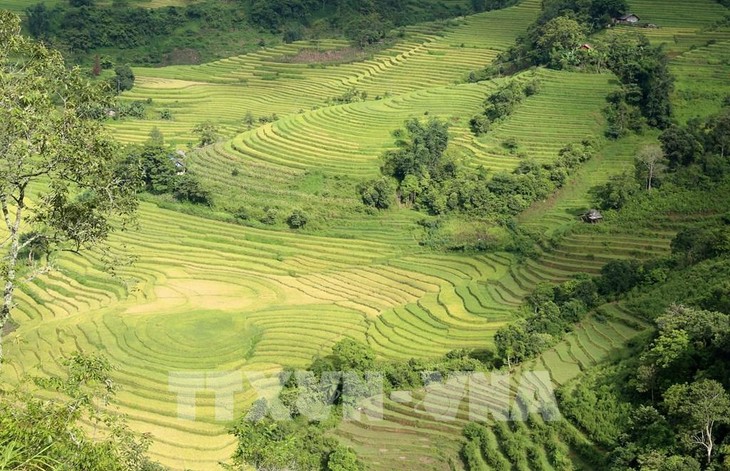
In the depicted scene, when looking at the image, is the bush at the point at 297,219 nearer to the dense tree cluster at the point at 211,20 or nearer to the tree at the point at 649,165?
the tree at the point at 649,165

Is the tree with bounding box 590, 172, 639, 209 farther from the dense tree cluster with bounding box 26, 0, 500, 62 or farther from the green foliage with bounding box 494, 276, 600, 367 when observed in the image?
the dense tree cluster with bounding box 26, 0, 500, 62

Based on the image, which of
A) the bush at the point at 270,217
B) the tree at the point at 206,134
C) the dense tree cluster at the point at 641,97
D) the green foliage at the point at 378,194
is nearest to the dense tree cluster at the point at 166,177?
the bush at the point at 270,217

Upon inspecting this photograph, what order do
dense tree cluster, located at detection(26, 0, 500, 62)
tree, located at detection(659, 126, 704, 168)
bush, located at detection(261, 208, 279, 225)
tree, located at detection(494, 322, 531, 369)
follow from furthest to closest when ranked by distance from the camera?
1. dense tree cluster, located at detection(26, 0, 500, 62)
2. bush, located at detection(261, 208, 279, 225)
3. tree, located at detection(659, 126, 704, 168)
4. tree, located at detection(494, 322, 531, 369)

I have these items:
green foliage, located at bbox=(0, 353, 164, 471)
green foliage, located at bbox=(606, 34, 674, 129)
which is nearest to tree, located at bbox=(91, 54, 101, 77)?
green foliage, located at bbox=(606, 34, 674, 129)

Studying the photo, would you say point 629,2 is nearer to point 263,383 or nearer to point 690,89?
point 690,89

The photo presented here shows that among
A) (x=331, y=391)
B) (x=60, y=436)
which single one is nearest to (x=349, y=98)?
(x=331, y=391)

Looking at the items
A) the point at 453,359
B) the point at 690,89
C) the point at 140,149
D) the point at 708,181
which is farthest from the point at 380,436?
the point at 690,89

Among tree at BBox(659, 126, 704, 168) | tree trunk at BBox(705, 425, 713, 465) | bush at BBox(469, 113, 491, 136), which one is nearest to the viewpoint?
tree trunk at BBox(705, 425, 713, 465)
